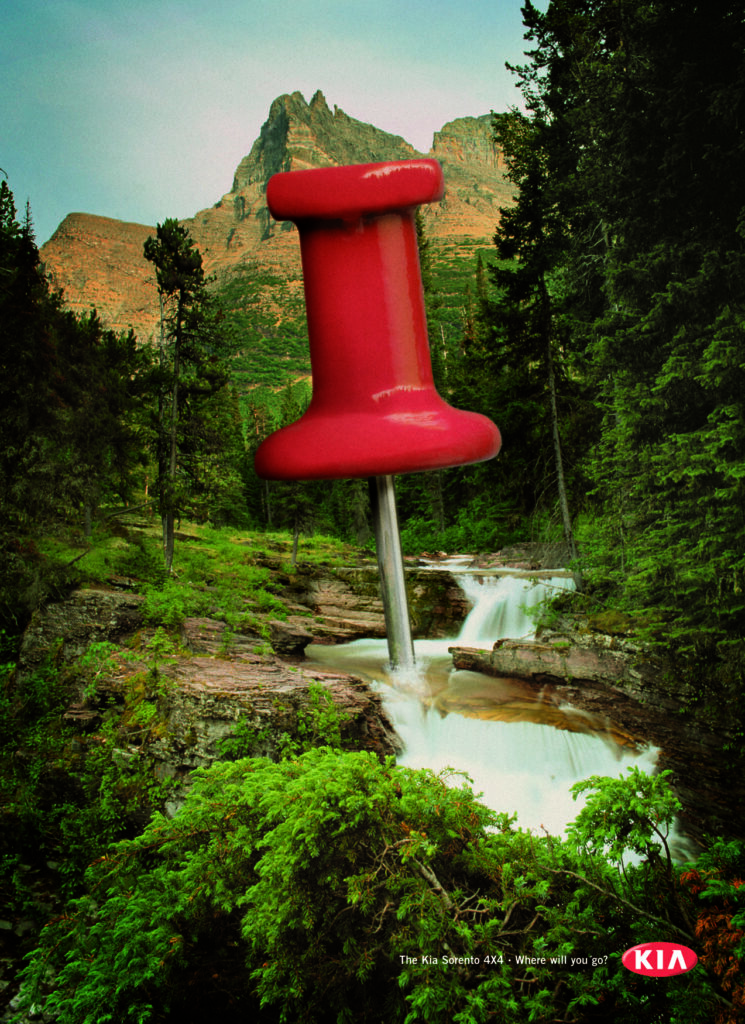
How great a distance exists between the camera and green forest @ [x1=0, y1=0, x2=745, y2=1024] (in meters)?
1.01

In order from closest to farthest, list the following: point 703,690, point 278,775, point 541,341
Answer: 1. point 278,775
2. point 703,690
3. point 541,341

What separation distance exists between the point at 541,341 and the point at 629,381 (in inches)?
75.8

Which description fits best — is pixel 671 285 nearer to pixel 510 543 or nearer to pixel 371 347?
pixel 371 347

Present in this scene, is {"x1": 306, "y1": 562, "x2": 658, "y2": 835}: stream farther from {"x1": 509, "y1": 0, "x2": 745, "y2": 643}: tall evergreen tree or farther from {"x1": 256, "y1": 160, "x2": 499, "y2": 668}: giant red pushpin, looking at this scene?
{"x1": 509, "y1": 0, "x2": 745, "y2": 643}: tall evergreen tree

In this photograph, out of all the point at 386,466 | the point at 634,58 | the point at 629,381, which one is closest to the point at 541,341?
the point at 629,381

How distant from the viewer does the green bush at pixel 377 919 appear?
0.89 m

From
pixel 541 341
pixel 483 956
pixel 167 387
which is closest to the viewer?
pixel 483 956

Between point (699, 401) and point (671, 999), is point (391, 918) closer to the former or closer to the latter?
point (671, 999)

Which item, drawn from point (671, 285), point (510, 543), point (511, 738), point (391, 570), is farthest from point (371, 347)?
point (510, 543)

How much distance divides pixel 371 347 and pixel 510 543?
557 cm

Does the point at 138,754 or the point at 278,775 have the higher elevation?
the point at 278,775

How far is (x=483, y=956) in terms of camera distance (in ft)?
3.07

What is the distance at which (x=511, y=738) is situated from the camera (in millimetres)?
3223

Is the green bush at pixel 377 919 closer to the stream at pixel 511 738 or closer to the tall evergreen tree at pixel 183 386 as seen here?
the stream at pixel 511 738
